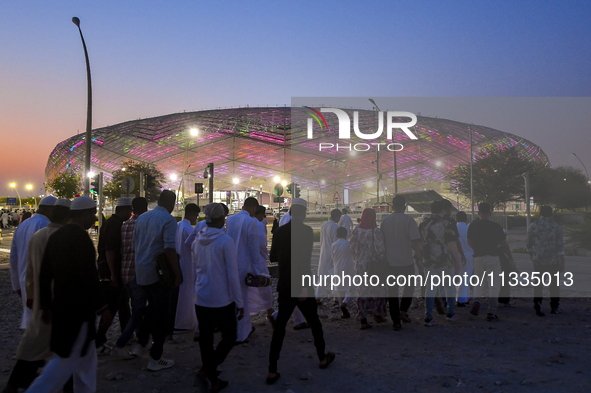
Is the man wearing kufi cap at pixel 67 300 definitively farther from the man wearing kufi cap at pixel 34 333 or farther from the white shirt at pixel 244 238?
the white shirt at pixel 244 238

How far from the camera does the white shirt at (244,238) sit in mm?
5062

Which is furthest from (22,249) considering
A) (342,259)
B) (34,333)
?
(342,259)

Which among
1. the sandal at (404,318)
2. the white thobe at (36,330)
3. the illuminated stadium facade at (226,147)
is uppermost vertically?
the illuminated stadium facade at (226,147)

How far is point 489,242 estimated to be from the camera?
21.2 ft

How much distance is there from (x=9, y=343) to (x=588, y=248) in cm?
1842

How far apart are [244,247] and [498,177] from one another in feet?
69.9

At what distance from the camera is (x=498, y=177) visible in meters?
23.4

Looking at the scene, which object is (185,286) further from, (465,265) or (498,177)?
(498,177)

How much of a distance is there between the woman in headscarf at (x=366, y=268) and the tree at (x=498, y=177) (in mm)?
18402

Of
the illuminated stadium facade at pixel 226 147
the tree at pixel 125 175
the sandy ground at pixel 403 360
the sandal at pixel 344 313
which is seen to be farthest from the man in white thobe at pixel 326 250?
the tree at pixel 125 175

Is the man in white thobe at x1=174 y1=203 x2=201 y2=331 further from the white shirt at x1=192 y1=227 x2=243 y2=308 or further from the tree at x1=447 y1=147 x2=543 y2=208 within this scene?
the tree at x1=447 y1=147 x2=543 y2=208

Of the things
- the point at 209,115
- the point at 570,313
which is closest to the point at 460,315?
the point at 570,313

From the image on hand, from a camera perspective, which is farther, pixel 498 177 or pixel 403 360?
pixel 498 177

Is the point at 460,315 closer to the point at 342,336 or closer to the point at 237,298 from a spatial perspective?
the point at 342,336
